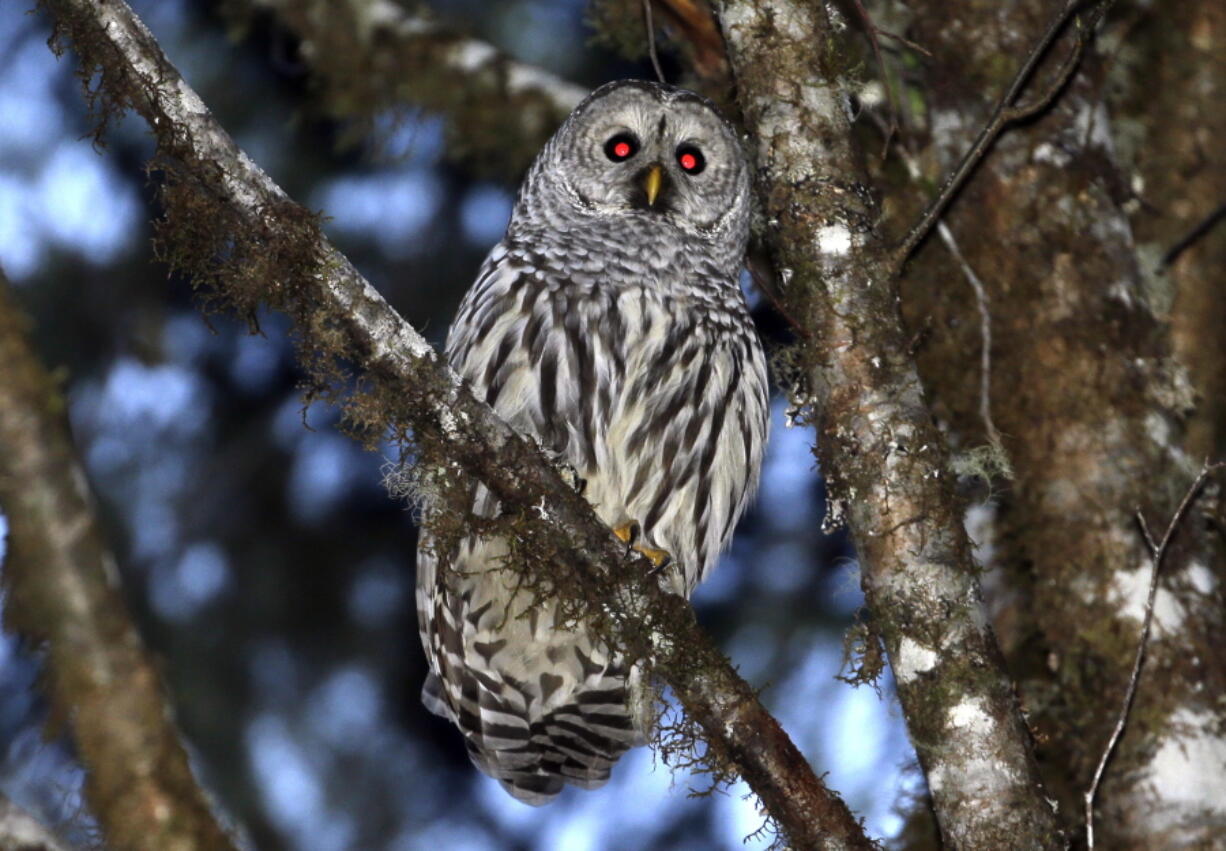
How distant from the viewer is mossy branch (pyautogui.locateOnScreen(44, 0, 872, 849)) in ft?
10.1

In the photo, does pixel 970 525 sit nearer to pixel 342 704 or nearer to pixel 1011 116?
pixel 1011 116

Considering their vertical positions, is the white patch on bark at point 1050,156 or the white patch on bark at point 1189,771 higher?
the white patch on bark at point 1050,156

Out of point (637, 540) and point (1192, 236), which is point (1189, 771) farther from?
point (1192, 236)

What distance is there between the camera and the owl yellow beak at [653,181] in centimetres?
476

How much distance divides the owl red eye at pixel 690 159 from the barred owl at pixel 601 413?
0.9 inches

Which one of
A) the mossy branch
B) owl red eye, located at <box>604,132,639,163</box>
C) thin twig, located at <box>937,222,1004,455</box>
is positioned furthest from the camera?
owl red eye, located at <box>604,132,639,163</box>

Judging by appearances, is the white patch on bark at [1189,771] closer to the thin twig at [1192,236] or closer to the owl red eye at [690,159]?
the thin twig at [1192,236]

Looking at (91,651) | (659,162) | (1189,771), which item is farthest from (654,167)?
(91,651)

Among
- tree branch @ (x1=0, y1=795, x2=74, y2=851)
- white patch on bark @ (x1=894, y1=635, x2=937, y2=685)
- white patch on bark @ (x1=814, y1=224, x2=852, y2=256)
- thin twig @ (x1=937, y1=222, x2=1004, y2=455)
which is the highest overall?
thin twig @ (x1=937, y1=222, x2=1004, y2=455)

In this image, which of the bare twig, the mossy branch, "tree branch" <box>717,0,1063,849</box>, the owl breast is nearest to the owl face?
the owl breast

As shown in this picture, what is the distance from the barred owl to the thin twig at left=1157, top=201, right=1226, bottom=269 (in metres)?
1.55

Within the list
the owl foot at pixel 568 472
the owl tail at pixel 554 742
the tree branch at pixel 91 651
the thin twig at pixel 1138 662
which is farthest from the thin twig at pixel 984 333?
the tree branch at pixel 91 651

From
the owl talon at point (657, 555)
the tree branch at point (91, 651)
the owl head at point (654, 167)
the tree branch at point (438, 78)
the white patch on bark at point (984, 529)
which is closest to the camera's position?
the tree branch at point (91, 651)

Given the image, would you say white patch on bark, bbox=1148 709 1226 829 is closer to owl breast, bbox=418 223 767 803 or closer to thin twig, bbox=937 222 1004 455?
thin twig, bbox=937 222 1004 455
